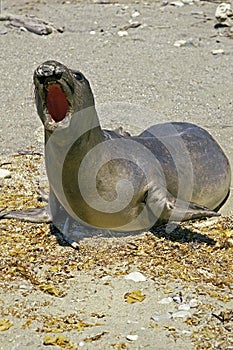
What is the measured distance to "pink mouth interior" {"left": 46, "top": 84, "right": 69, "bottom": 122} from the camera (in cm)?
328

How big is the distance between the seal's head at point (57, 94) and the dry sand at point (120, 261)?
83 centimetres

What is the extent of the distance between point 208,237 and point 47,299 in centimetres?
113

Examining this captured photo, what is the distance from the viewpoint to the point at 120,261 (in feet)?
12.1

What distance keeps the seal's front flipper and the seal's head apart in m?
0.91

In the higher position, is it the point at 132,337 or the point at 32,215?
the point at 132,337

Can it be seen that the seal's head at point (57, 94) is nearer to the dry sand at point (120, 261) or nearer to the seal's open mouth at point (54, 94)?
the seal's open mouth at point (54, 94)

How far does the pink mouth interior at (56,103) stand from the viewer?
10.8 feet

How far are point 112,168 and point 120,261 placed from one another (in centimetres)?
52

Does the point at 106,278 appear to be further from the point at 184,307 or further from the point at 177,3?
the point at 177,3

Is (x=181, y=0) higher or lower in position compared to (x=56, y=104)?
lower

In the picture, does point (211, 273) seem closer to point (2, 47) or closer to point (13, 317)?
point (13, 317)

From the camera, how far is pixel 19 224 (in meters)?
4.07

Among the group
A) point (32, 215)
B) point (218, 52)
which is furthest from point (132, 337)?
point (218, 52)

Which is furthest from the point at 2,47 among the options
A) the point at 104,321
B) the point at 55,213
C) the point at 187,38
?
→ the point at 104,321
